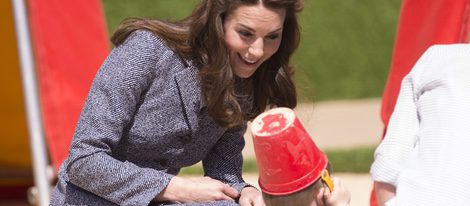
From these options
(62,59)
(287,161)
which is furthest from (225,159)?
(62,59)

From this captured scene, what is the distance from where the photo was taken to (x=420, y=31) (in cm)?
375

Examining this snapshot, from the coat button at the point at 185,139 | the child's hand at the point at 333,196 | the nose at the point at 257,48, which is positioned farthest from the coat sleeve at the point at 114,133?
the child's hand at the point at 333,196

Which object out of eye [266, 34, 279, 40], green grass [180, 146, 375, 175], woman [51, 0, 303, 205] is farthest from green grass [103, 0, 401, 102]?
eye [266, 34, 279, 40]

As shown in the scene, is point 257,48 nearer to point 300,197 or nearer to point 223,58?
point 223,58

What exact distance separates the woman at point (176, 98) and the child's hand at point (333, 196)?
1.83ft

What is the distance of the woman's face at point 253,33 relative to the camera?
7.91ft

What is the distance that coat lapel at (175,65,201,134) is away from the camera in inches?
99.7

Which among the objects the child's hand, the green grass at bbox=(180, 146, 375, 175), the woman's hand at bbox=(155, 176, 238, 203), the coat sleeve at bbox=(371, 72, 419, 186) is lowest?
the green grass at bbox=(180, 146, 375, 175)

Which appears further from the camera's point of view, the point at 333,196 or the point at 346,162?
the point at 346,162

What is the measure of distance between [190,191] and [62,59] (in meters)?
1.92

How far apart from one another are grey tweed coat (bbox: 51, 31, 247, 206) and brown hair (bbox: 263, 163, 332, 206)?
0.63 meters

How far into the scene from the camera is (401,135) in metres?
1.67

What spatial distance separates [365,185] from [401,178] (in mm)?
3970

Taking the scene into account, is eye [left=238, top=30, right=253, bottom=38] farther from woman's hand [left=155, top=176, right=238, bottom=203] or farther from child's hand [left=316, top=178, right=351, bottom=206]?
child's hand [left=316, top=178, right=351, bottom=206]
